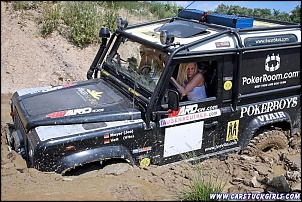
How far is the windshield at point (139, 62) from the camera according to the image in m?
4.68

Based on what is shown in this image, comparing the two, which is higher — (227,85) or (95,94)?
(227,85)

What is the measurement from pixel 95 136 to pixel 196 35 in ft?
5.99

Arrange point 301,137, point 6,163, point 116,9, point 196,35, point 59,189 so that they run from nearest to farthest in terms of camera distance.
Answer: point 59,189 < point 6,163 < point 196,35 < point 301,137 < point 116,9

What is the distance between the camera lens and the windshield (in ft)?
15.4

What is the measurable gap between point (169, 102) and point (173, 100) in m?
0.07

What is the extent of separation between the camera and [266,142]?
5.43 metres

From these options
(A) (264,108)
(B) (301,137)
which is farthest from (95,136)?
(B) (301,137)

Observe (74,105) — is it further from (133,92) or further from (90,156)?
(90,156)

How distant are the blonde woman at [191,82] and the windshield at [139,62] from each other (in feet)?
0.92

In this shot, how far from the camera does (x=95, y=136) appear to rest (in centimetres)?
421

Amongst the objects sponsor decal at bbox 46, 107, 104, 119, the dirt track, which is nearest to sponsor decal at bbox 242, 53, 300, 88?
the dirt track

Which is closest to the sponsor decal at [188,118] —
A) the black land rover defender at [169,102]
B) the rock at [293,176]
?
the black land rover defender at [169,102]

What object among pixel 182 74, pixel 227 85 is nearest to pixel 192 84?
pixel 182 74

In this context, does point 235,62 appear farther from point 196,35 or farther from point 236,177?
point 236,177
